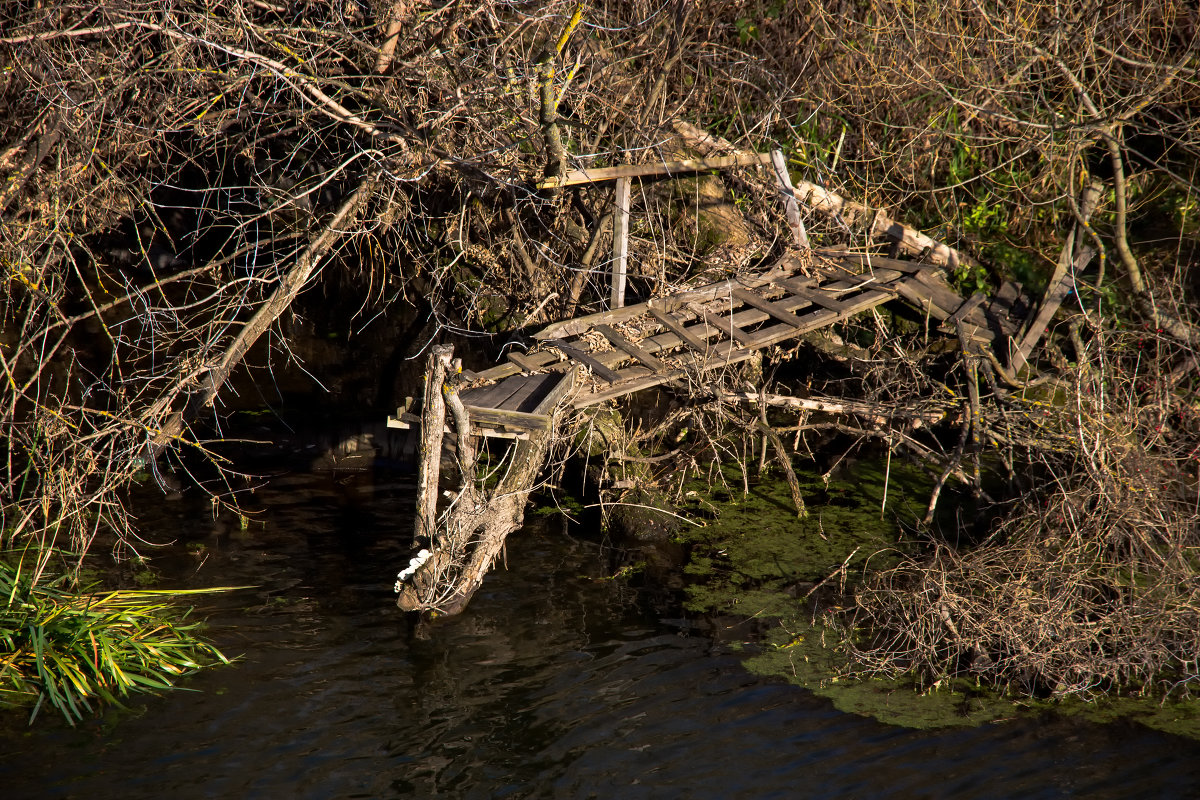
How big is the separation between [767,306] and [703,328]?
0.66m

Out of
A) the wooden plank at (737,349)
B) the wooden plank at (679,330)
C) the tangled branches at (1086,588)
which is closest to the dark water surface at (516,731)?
the tangled branches at (1086,588)

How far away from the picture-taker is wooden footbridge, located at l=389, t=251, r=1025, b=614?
6.79 metres

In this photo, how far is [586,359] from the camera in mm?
7750

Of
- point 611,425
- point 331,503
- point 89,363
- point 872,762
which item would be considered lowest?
point 872,762

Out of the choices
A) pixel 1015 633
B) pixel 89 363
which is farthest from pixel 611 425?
pixel 89 363

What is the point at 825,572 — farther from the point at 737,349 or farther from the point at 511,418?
the point at 511,418

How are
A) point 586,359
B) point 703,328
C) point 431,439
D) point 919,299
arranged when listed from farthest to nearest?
point 919,299, point 703,328, point 586,359, point 431,439

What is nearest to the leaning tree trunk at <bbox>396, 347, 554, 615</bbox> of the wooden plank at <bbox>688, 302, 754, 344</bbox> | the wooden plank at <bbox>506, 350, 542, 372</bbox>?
the wooden plank at <bbox>506, 350, 542, 372</bbox>

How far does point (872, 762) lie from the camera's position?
5621 millimetres

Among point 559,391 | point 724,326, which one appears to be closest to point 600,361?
point 559,391

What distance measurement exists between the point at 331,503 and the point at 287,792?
4.35 m

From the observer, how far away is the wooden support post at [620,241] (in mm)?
8695

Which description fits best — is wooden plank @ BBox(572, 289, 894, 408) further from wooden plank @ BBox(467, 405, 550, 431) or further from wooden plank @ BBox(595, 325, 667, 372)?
wooden plank @ BBox(467, 405, 550, 431)

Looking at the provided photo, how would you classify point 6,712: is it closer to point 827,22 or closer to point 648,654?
point 648,654
